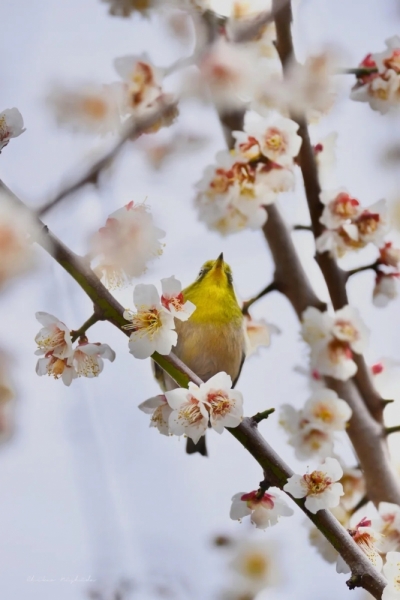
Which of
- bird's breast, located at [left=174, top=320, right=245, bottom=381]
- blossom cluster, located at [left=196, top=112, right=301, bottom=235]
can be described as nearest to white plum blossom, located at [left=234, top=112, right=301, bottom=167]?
blossom cluster, located at [left=196, top=112, right=301, bottom=235]

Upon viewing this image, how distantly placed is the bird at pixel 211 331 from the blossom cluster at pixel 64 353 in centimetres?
86

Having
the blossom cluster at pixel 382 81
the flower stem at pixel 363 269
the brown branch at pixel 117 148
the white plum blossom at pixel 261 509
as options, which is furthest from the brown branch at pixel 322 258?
the white plum blossom at pixel 261 509

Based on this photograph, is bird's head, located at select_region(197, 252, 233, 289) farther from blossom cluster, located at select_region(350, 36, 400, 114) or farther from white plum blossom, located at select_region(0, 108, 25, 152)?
white plum blossom, located at select_region(0, 108, 25, 152)

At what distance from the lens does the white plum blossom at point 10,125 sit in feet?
4.55

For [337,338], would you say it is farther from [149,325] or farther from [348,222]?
[149,325]

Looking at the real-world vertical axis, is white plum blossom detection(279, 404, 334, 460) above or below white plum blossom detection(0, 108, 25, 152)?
below

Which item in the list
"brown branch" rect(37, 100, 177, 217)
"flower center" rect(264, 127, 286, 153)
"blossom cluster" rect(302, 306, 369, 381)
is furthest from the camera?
"blossom cluster" rect(302, 306, 369, 381)

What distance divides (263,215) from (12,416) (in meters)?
1.14

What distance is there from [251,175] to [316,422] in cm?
94

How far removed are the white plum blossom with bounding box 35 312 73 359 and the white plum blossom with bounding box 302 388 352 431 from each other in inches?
45.9

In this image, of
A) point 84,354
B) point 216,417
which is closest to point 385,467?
point 216,417

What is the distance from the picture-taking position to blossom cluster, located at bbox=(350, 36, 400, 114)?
222 cm

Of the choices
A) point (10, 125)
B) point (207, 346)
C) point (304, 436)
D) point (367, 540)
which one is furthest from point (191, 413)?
point (304, 436)

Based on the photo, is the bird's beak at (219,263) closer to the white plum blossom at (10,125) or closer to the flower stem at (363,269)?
the flower stem at (363,269)
